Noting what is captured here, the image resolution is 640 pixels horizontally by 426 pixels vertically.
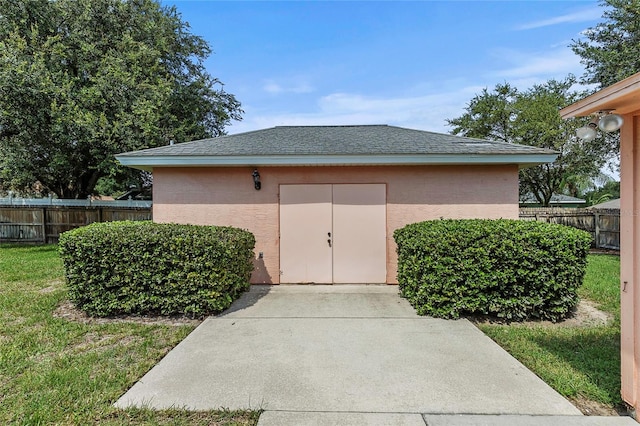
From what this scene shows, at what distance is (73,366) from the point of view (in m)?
3.44

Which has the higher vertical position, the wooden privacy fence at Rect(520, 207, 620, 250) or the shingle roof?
the shingle roof

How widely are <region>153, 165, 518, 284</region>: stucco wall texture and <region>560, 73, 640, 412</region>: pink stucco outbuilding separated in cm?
412

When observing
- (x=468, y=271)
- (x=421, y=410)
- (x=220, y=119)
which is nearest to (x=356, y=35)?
(x=220, y=119)

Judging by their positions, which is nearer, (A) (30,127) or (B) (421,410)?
(B) (421,410)

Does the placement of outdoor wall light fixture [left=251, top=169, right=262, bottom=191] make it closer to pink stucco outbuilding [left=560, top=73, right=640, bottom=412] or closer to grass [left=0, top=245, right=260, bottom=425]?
grass [left=0, top=245, right=260, bottom=425]

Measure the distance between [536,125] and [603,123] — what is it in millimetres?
18026

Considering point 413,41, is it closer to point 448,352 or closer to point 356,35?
point 356,35

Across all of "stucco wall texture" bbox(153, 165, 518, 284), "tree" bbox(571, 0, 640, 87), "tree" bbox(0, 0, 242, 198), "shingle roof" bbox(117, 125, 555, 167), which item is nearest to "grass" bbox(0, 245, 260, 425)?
"stucco wall texture" bbox(153, 165, 518, 284)

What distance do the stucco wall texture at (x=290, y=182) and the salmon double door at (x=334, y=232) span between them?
161 mm

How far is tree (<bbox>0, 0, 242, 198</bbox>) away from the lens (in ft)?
35.3

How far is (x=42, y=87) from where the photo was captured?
10.6m

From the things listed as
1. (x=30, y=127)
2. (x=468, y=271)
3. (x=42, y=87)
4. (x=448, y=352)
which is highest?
(x=42, y=87)

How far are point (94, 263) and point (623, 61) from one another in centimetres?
1542

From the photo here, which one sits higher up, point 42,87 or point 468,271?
point 42,87
